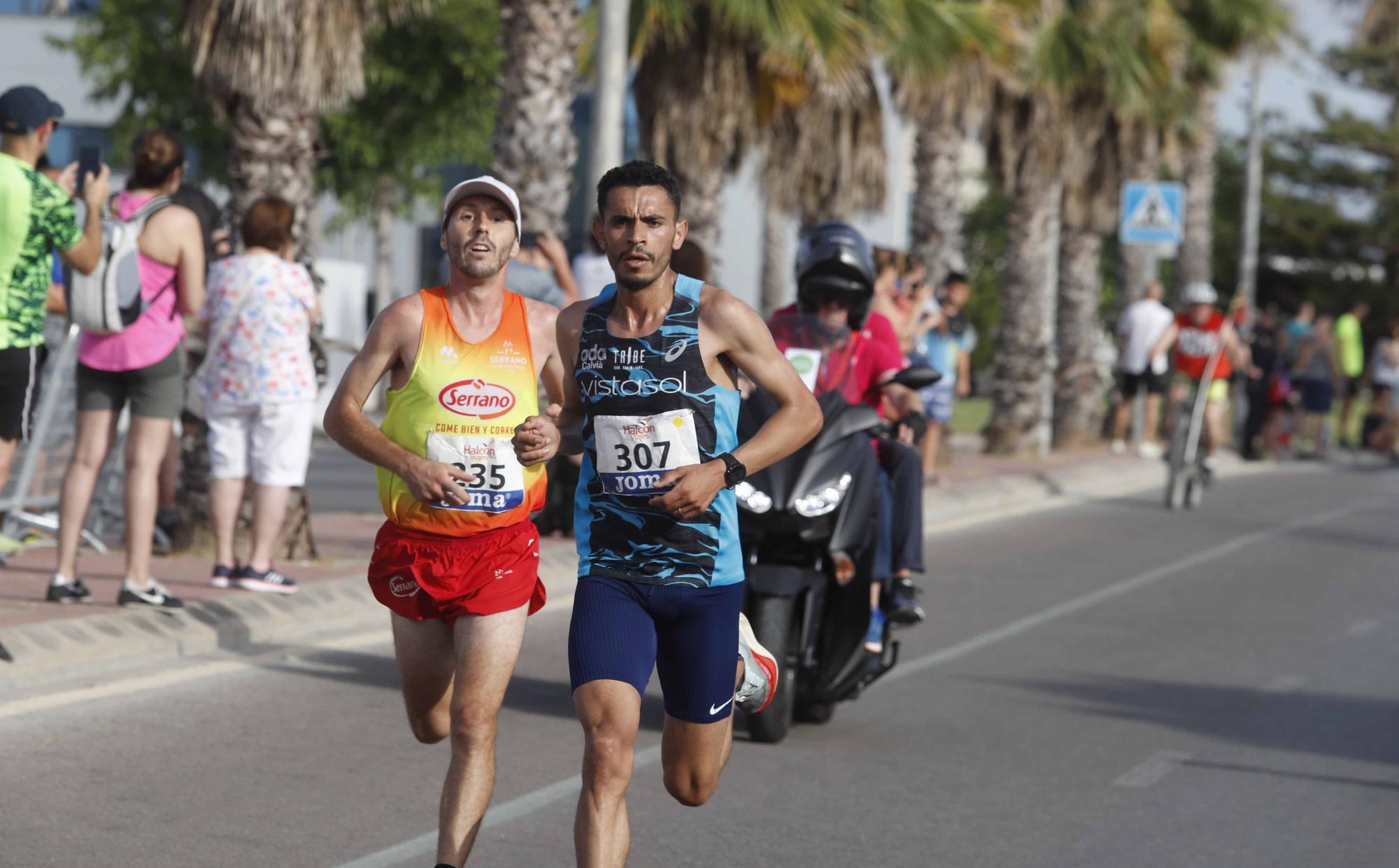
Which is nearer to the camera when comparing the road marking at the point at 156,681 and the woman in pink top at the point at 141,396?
the road marking at the point at 156,681

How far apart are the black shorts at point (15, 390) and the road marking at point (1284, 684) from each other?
5518 millimetres

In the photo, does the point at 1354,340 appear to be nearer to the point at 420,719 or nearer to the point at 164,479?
the point at 164,479

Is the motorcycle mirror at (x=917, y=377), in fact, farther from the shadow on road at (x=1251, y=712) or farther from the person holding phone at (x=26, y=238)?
the person holding phone at (x=26, y=238)

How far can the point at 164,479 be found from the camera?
37.1 ft

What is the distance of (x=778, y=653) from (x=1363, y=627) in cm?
540

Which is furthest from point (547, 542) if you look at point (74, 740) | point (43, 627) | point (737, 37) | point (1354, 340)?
point (1354, 340)

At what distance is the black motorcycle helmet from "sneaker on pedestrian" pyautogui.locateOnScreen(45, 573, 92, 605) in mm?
3502

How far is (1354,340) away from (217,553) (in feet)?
75.0

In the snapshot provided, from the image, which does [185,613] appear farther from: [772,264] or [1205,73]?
[772,264]

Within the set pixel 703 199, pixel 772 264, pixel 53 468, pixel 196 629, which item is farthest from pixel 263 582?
pixel 772 264

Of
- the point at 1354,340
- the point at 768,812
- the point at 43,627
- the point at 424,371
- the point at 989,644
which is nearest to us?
the point at 424,371

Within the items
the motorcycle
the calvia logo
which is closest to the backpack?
the motorcycle

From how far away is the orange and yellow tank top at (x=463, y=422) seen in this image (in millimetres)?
5074

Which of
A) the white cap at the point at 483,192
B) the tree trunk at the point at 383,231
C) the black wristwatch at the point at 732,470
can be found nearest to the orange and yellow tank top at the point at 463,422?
the white cap at the point at 483,192
